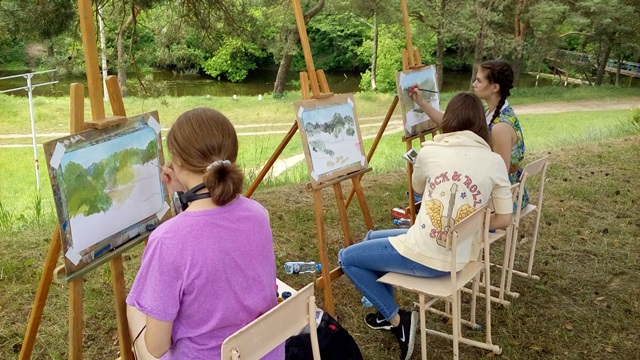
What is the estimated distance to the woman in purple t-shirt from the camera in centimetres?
140

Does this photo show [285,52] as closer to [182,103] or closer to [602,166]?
[182,103]

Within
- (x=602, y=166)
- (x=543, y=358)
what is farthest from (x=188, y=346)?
(x=602, y=166)

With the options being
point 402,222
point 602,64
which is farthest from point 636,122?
point 602,64

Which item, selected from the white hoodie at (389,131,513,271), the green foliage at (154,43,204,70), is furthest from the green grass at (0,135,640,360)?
the green foliage at (154,43,204,70)

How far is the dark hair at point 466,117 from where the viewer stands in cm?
237

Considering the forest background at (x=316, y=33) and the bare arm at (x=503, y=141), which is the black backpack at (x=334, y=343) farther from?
the forest background at (x=316, y=33)

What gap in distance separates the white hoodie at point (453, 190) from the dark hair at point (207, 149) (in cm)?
108

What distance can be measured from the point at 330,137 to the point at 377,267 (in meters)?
0.87

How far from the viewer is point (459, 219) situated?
2.27 metres

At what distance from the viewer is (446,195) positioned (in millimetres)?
2279

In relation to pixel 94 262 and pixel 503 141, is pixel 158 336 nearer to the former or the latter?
pixel 94 262

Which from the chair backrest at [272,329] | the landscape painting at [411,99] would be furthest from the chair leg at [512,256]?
the chair backrest at [272,329]

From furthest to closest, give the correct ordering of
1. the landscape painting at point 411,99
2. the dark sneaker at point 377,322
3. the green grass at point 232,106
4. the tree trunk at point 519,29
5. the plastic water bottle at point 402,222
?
the tree trunk at point 519,29, the green grass at point 232,106, the plastic water bottle at point 402,222, the landscape painting at point 411,99, the dark sneaker at point 377,322

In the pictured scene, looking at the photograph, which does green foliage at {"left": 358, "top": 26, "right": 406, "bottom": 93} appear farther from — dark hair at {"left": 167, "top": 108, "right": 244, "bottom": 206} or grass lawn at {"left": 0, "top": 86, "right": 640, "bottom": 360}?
dark hair at {"left": 167, "top": 108, "right": 244, "bottom": 206}
